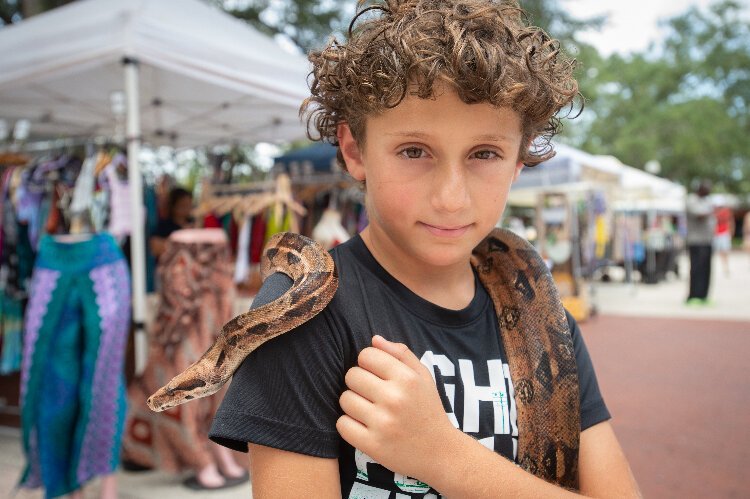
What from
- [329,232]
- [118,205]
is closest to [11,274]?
[118,205]

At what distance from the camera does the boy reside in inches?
41.9

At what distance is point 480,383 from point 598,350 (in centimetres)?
803

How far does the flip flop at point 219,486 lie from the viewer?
4141 millimetres

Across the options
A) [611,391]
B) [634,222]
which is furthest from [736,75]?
[611,391]

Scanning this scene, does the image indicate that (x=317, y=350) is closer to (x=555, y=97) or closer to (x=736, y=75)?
(x=555, y=97)

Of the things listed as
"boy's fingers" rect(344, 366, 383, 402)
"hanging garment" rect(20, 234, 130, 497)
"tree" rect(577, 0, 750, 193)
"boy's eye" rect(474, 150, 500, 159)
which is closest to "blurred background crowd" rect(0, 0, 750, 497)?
"hanging garment" rect(20, 234, 130, 497)

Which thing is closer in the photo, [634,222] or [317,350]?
[317,350]

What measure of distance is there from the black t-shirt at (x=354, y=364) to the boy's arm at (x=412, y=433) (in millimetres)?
67

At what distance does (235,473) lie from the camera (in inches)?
169

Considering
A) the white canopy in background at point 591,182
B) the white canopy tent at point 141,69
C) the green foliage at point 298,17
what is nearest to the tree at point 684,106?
the white canopy in background at point 591,182

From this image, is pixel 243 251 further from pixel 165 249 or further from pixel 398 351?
pixel 398 351

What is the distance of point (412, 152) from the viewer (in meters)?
1.20

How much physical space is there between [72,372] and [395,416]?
122 inches

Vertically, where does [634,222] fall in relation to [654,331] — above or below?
above
